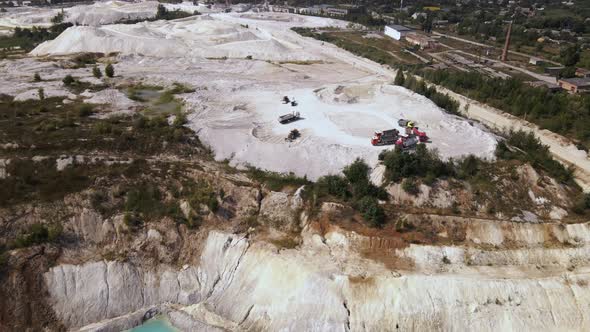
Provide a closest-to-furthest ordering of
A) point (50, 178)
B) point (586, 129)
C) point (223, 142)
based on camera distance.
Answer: point (50, 178) < point (223, 142) < point (586, 129)

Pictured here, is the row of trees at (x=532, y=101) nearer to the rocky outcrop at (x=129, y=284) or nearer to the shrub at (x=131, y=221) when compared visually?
the rocky outcrop at (x=129, y=284)

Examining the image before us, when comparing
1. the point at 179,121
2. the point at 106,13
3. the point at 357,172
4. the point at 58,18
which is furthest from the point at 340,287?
the point at 106,13

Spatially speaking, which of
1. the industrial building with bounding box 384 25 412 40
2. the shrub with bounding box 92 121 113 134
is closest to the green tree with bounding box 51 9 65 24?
the industrial building with bounding box 384 25 412 40

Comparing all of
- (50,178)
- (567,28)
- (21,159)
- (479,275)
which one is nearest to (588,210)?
(479,275)

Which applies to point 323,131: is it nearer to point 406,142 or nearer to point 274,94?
point 406,142

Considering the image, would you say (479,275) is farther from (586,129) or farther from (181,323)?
(586,129)
